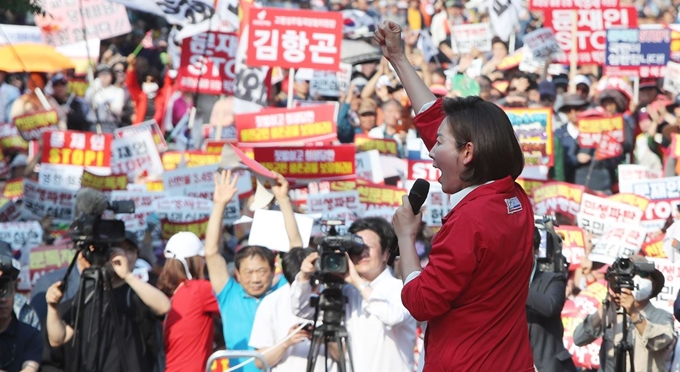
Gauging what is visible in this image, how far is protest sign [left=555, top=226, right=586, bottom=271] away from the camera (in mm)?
10656

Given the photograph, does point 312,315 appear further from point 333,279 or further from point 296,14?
point 296,14

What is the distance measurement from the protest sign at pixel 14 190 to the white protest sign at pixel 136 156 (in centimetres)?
116

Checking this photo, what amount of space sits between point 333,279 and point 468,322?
283 cm

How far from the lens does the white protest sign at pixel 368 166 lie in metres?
13.2

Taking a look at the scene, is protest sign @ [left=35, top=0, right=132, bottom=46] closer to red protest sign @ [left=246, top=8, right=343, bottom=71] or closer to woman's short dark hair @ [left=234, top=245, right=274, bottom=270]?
red protest sign @ [left=246, top=8, right=343, bottom=71]

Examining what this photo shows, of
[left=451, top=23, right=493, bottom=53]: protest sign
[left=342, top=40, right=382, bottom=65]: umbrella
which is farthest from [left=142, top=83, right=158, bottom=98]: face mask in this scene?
[left=451, top=23, right=493, bottom=53]: protest sign

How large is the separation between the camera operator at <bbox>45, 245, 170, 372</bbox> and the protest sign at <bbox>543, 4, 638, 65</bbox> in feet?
35.7

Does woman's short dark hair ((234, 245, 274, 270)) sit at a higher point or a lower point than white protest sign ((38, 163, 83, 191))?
lower

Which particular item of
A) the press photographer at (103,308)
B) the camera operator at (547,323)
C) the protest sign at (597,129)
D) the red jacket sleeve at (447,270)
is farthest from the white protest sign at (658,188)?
the red jacket sleeve at (447,270)

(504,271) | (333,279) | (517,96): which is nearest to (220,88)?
(517,96)

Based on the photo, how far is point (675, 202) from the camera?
11656 millimetres

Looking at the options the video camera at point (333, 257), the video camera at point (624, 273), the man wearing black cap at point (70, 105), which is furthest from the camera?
the man wearing black cap at point (70, 105)

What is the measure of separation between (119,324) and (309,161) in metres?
4.65

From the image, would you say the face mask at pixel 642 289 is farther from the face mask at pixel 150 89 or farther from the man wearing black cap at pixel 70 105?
the face mask at pixel 150 89
